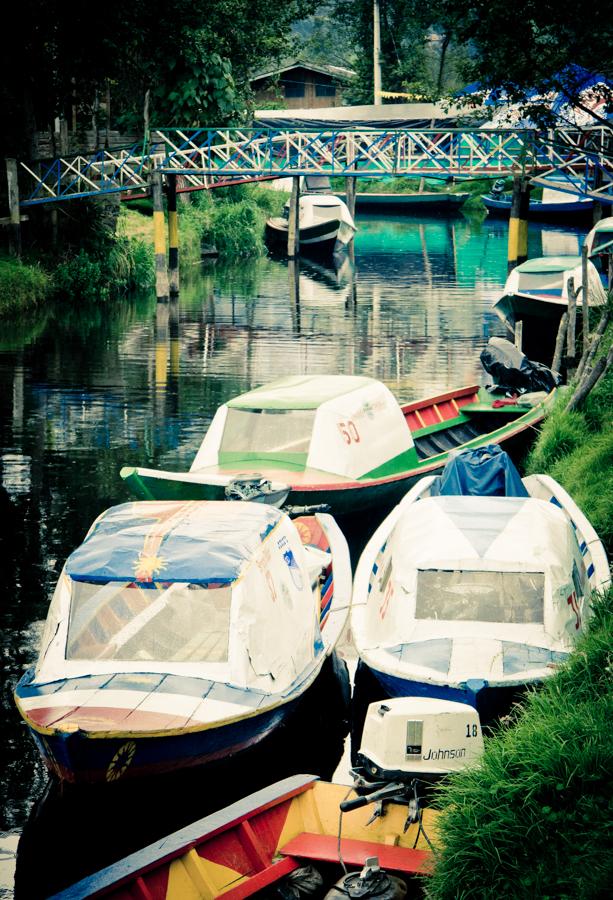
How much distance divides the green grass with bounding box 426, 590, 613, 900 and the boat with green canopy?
25.2 feet

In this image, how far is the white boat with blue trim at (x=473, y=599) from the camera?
32.8ft

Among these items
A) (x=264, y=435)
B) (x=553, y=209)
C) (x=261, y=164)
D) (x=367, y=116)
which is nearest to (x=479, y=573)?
(x=264, y=435)

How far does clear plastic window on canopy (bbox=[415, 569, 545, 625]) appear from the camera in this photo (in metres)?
10.8

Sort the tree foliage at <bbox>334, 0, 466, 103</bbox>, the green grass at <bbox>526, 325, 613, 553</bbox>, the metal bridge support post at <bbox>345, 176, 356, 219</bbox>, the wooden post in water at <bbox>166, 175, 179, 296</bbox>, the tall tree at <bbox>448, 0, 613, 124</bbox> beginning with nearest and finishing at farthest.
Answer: the tall tree at <bbox>448, 0, 613, 124</bbox>
the green grass at <bbox>526, 325, 613, 553</bbox>
the wooden post in water at <bbox>166, 175, 179, 296</bbox>
the metal bridge support post at <bbox>345, 176, 356, 219</bbox>
the tree foliage at <bbox>334, 0, 466, 103</bbox>

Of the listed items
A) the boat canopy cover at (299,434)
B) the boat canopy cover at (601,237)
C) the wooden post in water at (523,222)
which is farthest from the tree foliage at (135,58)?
the boat canopy cover at (299,434)

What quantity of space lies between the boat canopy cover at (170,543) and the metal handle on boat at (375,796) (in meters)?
2.57

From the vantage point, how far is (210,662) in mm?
9930

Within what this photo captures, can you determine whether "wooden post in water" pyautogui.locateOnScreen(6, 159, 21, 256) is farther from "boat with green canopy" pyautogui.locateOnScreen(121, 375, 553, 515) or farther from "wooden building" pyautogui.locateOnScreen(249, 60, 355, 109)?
"wooden building" pyautogui.locateOnScreen(249, 60, 355, 109)

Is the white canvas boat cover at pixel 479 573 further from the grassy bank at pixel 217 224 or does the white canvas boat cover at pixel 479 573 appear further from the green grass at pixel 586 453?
the grassy bank at pixel 217 224

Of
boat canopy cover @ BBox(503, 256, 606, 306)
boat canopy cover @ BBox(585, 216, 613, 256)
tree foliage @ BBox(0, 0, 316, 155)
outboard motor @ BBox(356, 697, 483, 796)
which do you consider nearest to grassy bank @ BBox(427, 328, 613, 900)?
outboard motor @ BBox(356, 697, 483, 796)

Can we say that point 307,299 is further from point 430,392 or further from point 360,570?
point 360,570

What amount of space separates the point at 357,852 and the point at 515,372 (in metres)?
16.8

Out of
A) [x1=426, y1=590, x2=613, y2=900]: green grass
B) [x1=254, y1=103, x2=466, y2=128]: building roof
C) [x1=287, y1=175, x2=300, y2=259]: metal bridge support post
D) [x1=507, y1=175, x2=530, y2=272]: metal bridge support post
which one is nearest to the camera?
[x1=426, y1=590, x2=613, y2=900]: green grass

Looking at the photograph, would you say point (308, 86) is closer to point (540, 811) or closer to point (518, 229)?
point (518, 229)
